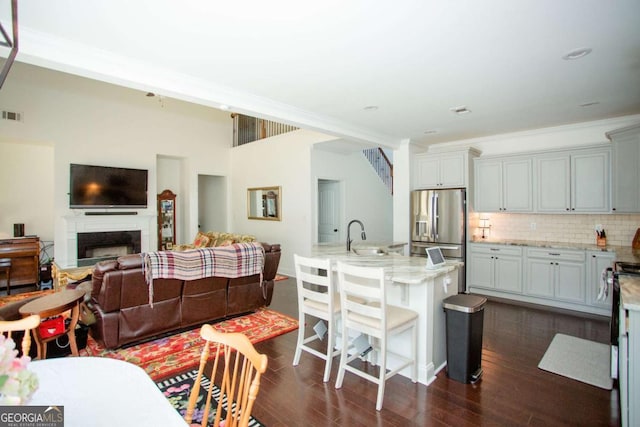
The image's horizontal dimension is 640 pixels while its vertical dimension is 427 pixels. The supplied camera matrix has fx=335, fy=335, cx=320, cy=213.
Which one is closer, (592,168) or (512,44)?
(512,44)

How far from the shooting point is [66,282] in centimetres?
447

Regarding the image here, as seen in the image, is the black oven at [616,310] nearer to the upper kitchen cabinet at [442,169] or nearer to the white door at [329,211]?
the upper kitchen cabinet at [442,169]

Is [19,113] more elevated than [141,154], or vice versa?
[19,113]

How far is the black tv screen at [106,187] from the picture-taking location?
6.32 m

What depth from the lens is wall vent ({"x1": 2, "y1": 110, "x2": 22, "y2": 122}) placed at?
5.66 meters

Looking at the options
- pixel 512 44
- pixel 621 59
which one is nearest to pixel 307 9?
pixel 512 44

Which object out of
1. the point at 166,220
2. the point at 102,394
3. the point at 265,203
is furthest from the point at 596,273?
the point at 166,220

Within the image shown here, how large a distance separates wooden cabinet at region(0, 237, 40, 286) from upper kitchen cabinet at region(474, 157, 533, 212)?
302 inches

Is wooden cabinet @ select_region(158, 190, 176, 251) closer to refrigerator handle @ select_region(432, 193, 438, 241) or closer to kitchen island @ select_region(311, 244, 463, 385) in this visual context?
refrigerator handle @ select_region(432, 193, 438, 241)

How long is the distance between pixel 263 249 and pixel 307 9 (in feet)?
9.32

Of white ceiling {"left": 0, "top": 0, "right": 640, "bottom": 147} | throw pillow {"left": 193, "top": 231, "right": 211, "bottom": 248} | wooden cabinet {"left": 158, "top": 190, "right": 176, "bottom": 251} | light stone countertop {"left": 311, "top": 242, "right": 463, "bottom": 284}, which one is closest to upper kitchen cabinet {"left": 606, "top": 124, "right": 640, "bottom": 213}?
white ceiling {"left": 0, "top": 0, "right": 640, "bottom": 147}

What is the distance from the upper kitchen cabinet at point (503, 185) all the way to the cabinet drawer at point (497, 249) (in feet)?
1.98

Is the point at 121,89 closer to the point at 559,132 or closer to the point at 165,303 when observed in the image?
the point at 165,303

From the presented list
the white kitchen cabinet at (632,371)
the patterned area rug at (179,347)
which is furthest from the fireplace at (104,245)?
the white kitchen cabinet at (632,371)
